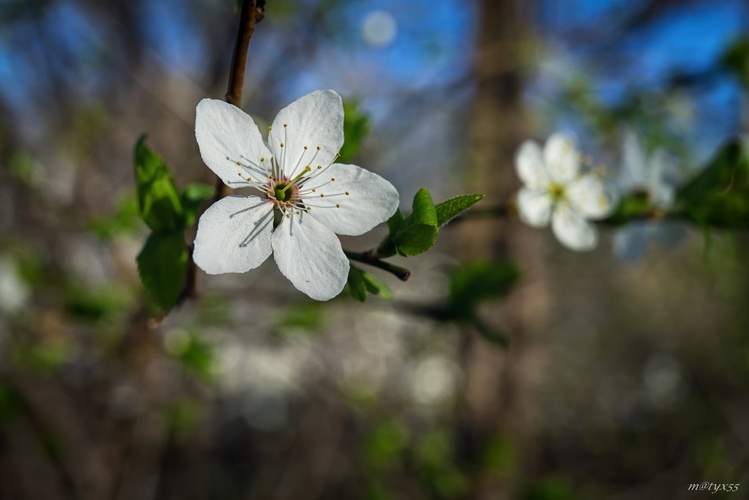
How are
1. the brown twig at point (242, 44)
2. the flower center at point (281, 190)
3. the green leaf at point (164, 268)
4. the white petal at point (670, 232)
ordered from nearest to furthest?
the brown twig at point (242, 44), the green leaf at point (164, 268), the flower center at point (281, 190), the white petal at point (670, 232)

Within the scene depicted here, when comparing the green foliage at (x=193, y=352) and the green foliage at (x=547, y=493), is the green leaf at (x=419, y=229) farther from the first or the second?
the green foliage at (x=547, y=493)

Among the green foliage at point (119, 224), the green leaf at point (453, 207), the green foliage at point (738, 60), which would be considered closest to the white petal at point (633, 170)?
the green foliage at point (738, 60)

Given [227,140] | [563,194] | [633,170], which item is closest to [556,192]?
[563,194]

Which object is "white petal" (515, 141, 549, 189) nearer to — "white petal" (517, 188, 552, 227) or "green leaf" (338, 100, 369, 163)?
"white petal" (517, 188, 552, 227)

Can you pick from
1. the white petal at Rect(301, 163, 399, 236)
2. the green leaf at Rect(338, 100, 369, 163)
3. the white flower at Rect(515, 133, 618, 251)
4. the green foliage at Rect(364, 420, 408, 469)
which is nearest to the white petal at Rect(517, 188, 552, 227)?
the white flower at Rect(515, 133, 618, 251)

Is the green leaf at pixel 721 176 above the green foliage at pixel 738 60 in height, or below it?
below

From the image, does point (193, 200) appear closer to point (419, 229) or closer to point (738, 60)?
point (419, 229)

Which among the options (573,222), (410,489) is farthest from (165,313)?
(410,489)
